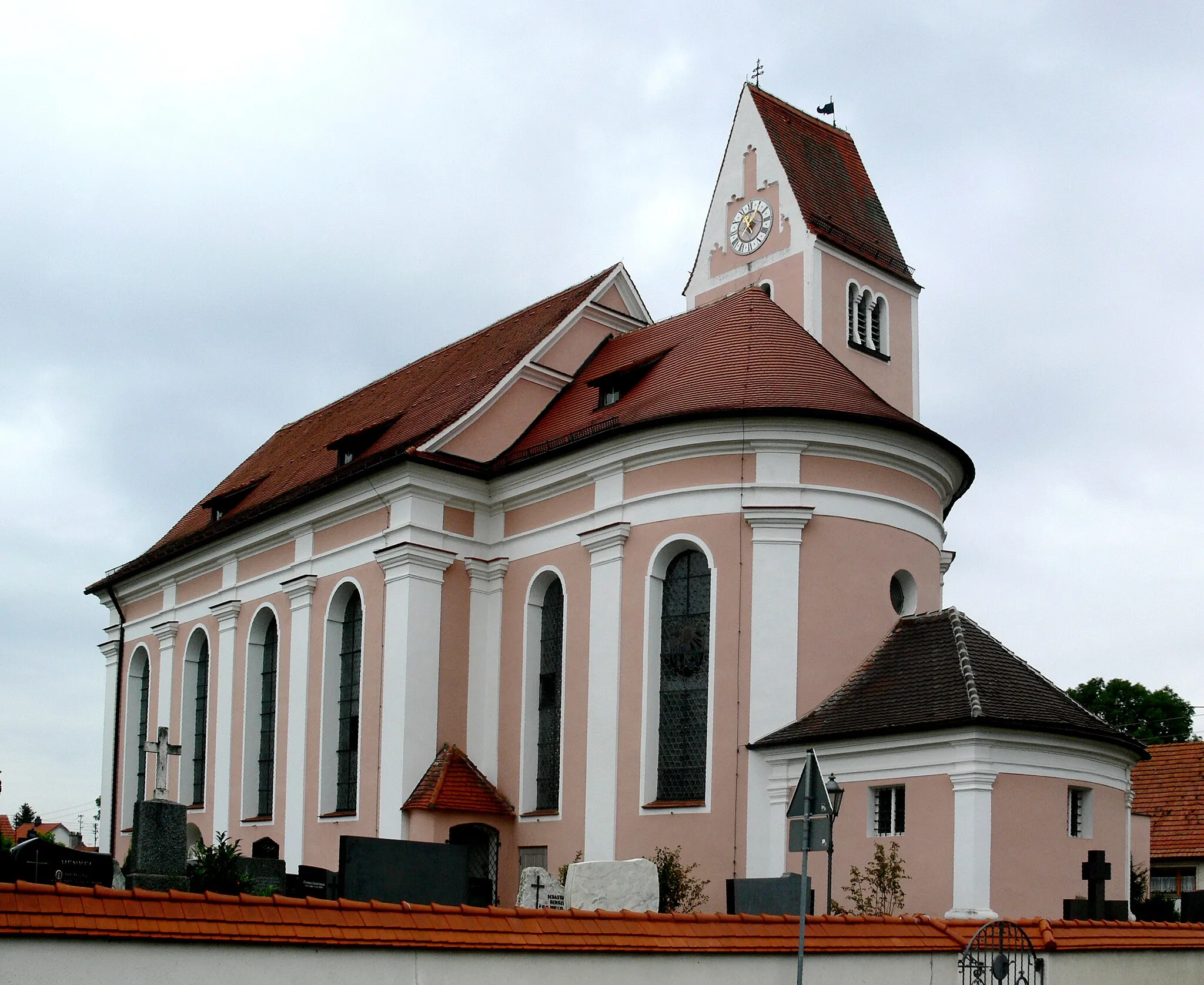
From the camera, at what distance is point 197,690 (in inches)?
1390

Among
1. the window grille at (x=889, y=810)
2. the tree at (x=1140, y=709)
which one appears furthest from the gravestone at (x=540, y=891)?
the tree at (x=1140, y=709)

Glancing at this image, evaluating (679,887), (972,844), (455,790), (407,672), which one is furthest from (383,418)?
(972,844)

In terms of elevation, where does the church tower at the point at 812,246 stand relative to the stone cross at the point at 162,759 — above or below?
above

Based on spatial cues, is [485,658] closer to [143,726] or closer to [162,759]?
[162,759]

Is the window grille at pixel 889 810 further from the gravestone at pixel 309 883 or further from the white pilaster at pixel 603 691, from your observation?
the gravestone at pixel 309 883

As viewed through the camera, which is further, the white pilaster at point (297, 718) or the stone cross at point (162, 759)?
the white pilaster at point (297, 718)

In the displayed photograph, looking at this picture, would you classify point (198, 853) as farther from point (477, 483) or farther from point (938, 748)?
point (938, 748)

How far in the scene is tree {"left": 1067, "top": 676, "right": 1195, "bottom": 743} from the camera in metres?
64.2

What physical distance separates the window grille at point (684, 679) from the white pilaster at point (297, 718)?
8627 millimetres

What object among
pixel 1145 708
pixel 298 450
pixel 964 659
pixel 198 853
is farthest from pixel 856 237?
pixel 1145 708

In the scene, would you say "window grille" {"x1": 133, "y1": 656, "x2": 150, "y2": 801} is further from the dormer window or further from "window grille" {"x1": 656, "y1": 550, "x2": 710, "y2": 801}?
the dormer window

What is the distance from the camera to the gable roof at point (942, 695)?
2048 centimetres

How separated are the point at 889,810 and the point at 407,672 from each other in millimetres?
9210

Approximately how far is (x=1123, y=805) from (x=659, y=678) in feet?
23.9
